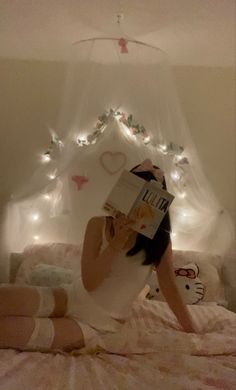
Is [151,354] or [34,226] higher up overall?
[34,226]

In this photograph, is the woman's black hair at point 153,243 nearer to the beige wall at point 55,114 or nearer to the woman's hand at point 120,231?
the woman's hand at point 120,231

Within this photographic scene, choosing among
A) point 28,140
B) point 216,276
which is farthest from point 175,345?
point 28,140

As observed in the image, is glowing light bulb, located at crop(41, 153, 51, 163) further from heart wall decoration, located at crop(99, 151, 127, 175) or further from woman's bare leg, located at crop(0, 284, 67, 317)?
woman's bare leg, located at crop(0, 284, 67, 317)

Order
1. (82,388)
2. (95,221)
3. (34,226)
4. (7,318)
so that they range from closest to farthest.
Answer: (82,388) → (7,318) → (95,221) → (34,226)

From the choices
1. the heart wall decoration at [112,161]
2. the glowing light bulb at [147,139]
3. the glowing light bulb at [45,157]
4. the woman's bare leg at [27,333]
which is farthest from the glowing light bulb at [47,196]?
the woman's bare leg at [27,333]

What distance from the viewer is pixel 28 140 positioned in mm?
2654

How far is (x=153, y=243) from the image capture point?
1723 mm

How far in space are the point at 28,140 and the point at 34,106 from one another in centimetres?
22

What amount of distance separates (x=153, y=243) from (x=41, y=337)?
0.57 m

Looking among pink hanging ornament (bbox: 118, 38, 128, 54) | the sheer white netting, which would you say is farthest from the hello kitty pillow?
pink hanging ornament (bbox: 118, 38, 128, 54)

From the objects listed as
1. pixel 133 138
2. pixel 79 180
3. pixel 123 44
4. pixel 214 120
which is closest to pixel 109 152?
pixel 133 138

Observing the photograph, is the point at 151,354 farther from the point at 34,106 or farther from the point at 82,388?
the point at 34,106

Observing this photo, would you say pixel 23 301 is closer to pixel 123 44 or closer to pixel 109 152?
pixel 109 152

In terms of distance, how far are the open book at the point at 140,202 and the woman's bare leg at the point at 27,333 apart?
0.45m
